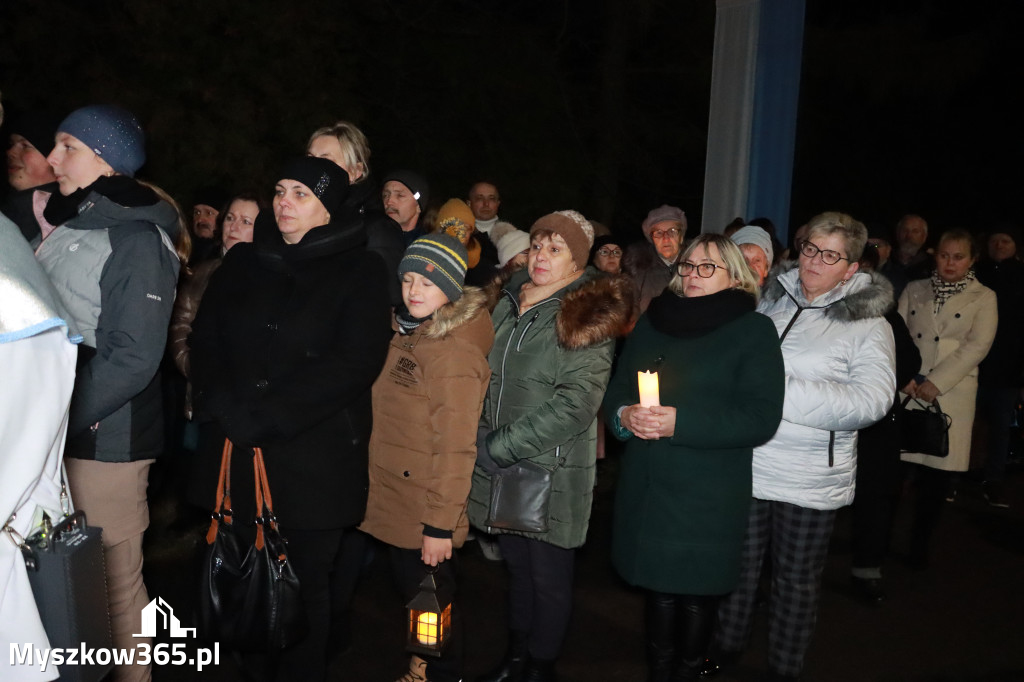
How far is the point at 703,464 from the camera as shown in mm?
3574


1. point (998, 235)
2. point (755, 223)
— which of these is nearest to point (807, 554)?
point (755, 223)

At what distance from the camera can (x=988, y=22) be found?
18.6m

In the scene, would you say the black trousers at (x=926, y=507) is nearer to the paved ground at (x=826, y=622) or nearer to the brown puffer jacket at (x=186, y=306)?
the paved ground at (x=826, y=622)

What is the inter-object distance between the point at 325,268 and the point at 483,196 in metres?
4.34

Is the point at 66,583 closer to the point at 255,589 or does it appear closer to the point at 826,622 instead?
the point at 255,589

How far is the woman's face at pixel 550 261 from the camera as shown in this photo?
3939mm

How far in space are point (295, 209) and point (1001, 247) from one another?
6798 millimetres

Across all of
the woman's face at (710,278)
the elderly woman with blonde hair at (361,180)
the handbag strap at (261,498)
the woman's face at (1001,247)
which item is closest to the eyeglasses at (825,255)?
the woman's face at (710,278)

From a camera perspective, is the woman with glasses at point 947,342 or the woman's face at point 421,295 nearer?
the woman's face at point 421,295

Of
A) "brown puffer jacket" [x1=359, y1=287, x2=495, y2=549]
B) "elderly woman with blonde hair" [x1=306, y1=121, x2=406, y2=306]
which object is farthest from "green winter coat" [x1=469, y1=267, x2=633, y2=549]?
"elderly woman with blonde hair" [x1=306, y1=121, x2=406, y2=306]

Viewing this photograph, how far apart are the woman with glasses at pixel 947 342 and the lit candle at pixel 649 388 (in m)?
3.02

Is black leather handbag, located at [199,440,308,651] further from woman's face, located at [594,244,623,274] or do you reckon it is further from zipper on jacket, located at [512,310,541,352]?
woman's face, located at [594,244,623,274]

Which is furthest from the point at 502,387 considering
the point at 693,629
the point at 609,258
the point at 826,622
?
the point at 609,258

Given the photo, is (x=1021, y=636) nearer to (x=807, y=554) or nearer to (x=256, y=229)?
(x=807, y=554)
